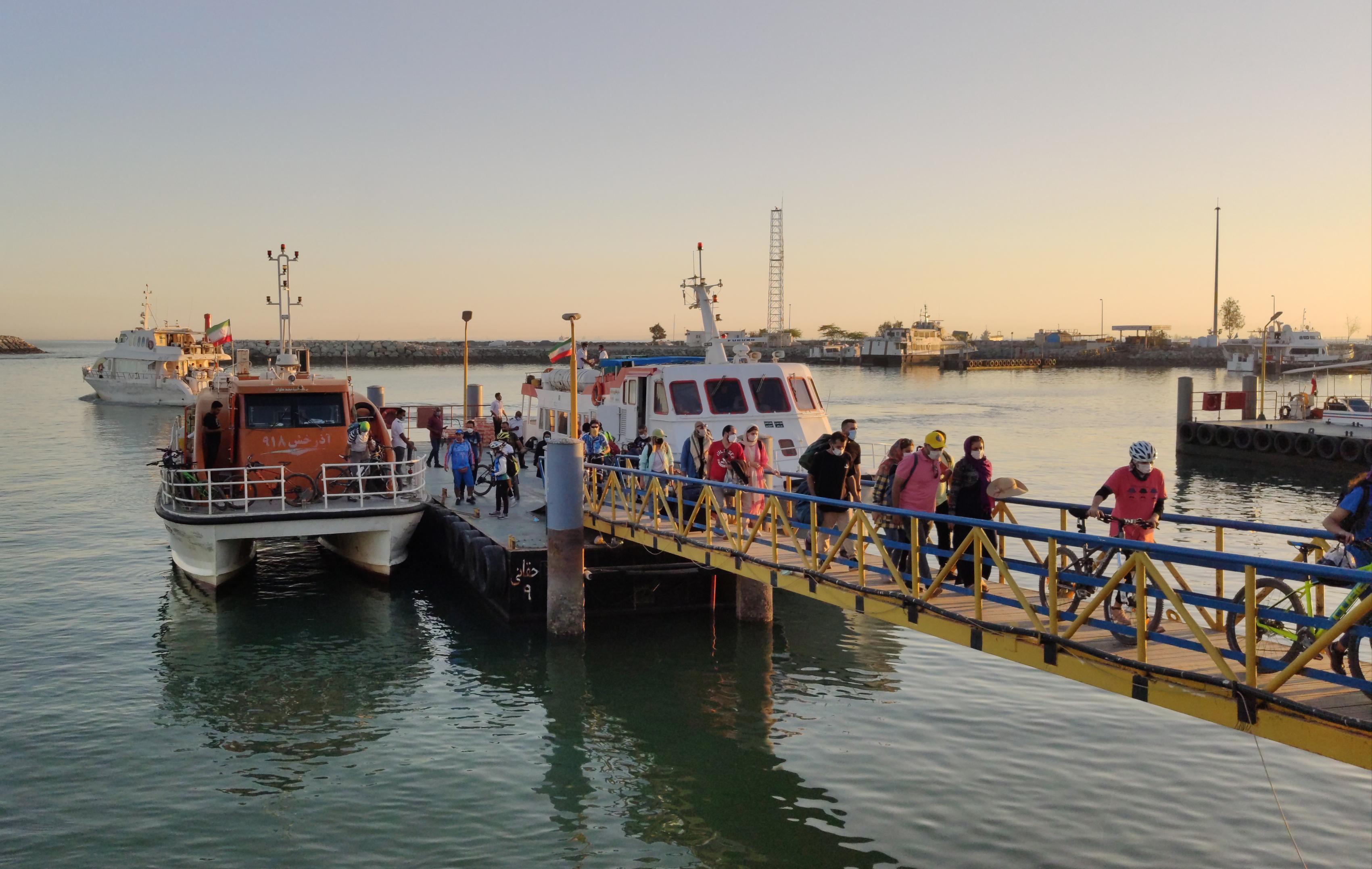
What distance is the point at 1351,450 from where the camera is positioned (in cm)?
3975

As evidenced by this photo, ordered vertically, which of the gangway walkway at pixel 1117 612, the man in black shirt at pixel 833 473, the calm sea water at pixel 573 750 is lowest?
the calm sea water at pixel 573 750

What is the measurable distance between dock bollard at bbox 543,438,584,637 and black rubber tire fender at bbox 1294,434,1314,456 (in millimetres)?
34692

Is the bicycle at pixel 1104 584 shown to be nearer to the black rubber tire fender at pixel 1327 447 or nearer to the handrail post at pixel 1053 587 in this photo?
the handrail post at pixel 1053 587

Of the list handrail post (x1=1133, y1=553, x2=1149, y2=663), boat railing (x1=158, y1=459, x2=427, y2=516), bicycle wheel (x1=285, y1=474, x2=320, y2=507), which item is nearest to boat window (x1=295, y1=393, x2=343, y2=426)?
boat railing (x1=158, y1=459, x2=427, y2=516)

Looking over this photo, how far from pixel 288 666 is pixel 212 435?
781cm

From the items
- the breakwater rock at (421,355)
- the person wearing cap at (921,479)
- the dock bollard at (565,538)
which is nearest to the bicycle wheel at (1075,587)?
the person wearing cap at (921,479)

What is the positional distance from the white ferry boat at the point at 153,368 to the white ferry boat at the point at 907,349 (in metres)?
107

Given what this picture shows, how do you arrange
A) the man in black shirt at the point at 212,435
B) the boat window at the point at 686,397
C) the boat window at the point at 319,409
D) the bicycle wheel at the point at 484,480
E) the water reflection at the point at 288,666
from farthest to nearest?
the bicycle wheel at the point at 484,480 → the man in black shirt at the point at 212,435 → the boat window at the point at 319,409 → the boat window at the point at 686,397 → the water reflection at the point at 288,666

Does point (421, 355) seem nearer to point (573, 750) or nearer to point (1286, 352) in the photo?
point (1286, 352)

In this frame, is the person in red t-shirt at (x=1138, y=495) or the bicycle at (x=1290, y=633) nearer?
the bicycle at (x=1290, y=633)

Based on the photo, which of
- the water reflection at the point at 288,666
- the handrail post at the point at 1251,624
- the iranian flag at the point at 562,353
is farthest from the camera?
the iranian flag at the point at 562,353

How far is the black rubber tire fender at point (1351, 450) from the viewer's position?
130 ft

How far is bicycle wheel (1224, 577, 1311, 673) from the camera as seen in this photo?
7.80m

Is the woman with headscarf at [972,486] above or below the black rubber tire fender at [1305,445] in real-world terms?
above
